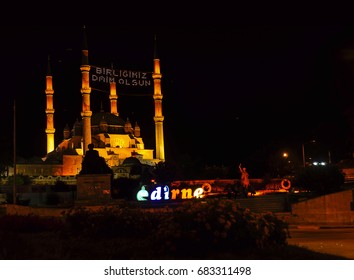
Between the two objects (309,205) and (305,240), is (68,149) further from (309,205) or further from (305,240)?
(305,240)

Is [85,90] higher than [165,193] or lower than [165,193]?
higher

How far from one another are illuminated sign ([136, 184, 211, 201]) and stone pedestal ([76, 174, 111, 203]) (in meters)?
6.55

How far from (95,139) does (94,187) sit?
60475 mm

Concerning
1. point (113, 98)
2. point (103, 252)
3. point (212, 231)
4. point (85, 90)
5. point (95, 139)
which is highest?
point (113, 98)

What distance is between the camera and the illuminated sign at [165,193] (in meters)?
39.0

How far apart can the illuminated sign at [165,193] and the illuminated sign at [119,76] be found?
24373 millimetres

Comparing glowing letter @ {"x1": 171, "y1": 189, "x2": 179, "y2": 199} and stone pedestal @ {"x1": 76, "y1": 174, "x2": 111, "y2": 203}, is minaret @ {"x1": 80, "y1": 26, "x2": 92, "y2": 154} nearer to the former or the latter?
glowing letter @ {"x1": 171, "y1": 189, "x2": 179, "y2": 199}

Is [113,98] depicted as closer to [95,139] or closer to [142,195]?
[95,139]

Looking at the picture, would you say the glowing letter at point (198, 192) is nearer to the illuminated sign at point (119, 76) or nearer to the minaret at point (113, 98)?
the illuminated sign at point (119, 76)

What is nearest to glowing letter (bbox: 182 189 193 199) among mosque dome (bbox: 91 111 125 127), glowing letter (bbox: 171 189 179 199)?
glowing letter (bbox: 171 189 179 199)

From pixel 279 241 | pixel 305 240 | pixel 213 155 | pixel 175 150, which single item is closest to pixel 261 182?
pixel 305 240

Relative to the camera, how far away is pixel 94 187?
32.6 meters

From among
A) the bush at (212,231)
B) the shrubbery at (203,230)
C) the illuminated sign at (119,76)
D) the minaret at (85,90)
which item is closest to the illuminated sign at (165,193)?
the illuminated sign at (119,76)

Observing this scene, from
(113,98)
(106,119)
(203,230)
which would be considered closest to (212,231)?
(203,230)
